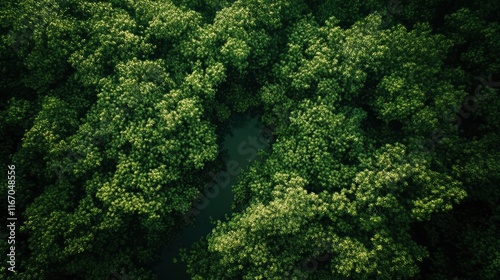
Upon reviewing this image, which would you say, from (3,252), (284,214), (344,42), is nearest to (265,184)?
(284,214)

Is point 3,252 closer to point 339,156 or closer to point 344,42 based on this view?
point 339,156

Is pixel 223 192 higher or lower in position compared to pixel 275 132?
lower

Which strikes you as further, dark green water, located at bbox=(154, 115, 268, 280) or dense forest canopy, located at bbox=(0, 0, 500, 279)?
dark green water, located at bbox=(154, 115, 268, 280)

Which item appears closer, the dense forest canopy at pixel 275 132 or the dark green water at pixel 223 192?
the dense forest canopy at pixel 275 132

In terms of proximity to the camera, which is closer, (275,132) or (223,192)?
(275,132)
